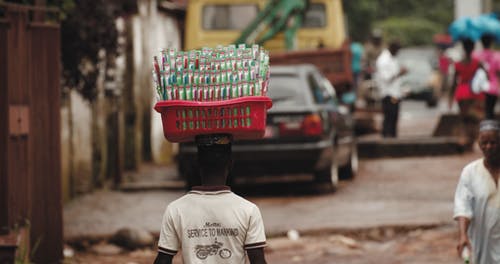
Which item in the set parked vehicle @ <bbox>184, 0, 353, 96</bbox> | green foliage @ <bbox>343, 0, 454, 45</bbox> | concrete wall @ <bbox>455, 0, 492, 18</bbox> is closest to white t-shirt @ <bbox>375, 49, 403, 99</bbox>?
parked vehicle @ <bbox>184, 0, 353, 96</bbox>

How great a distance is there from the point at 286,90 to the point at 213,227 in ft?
31.0

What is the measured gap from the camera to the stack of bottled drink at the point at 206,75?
4.47 metres

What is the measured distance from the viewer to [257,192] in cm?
1467

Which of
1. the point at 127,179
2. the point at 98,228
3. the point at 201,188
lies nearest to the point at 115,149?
the point at 127,179

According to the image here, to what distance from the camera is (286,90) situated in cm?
1384

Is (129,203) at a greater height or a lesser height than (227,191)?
lesser

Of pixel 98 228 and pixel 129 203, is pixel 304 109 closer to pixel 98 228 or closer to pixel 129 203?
pixel 129 203

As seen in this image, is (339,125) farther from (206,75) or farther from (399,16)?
(399,16)

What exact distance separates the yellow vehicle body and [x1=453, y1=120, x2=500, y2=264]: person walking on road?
1250cm

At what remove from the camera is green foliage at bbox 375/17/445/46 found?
54719 mm

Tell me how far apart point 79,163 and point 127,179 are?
2.32 m

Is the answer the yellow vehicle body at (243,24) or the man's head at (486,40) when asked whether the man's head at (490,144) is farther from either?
the yellow vehicle body at (243,24)

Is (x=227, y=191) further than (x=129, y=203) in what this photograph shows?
No

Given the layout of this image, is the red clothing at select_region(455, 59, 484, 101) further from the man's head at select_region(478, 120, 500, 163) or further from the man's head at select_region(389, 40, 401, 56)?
the man's head at select_region(478, 120, 500, 163)
